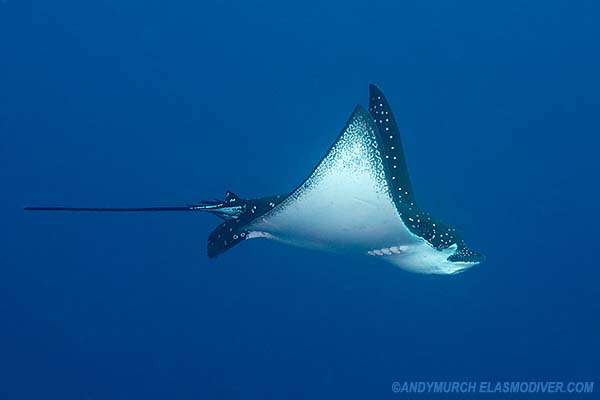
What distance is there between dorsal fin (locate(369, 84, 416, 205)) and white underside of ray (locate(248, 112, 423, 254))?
117cm

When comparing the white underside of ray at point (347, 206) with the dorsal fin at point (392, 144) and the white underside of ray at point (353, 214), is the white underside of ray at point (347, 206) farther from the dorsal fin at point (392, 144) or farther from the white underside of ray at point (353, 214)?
the dorsal fin at point (392, 144)

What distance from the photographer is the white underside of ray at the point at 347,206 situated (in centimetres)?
301

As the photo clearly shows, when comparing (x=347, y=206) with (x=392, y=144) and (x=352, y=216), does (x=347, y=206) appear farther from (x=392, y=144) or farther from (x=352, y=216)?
(x=392, y=144)

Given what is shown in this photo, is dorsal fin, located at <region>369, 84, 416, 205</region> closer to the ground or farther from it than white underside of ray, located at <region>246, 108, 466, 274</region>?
farther from it

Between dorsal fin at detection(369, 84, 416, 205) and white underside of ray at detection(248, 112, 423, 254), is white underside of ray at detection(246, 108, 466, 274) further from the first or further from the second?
dorsal fin at detection(369, 84, 416, 205)

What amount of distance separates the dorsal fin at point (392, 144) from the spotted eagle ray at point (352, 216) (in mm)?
900

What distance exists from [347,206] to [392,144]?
1.70m

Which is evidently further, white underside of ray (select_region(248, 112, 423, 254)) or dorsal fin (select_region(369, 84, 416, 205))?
dorsal fin (select_region(369, 84, 416, 205))

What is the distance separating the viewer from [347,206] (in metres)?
3.33

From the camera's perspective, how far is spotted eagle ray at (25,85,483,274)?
9.95 feet

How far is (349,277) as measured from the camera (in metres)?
12.0

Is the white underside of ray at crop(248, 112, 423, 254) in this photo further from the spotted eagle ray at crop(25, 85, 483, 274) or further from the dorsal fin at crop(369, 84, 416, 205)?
the dorsal fin at crop(369, 84, 416, 205)

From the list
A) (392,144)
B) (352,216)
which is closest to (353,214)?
(352,216)

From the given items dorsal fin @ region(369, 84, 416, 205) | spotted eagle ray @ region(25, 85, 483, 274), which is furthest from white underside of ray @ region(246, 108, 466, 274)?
dorsal fin @ region(369, 84, 416, 205)
